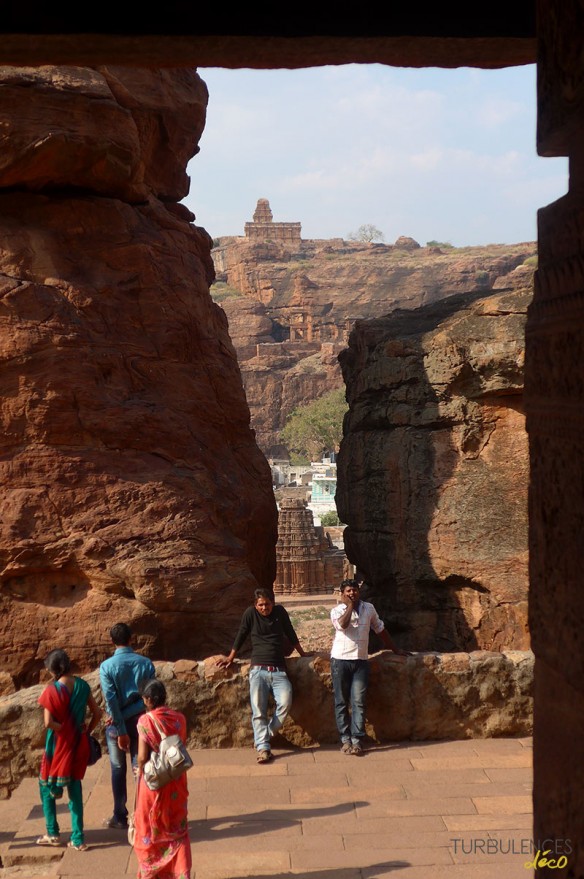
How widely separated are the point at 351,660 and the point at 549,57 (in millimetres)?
5665

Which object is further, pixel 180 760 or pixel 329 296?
pixel 329 296

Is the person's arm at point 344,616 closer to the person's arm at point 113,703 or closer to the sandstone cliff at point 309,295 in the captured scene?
the person's arm at point 113,703

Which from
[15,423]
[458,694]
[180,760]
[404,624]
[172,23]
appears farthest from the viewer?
[404,624]

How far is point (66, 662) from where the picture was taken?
18.3 feet

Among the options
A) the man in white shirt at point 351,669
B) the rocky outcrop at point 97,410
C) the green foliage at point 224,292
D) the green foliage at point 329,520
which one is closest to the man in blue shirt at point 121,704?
the man in white shirt at point 351,669

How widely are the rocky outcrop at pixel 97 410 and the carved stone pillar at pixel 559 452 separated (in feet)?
25.0

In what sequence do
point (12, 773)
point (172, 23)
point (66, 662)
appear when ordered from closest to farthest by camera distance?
point (172, 23), point (66, 662), point (12, 773)

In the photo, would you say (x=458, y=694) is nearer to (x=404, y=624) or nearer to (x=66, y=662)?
(x=66, y=662)

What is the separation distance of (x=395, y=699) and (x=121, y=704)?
2.44 meters

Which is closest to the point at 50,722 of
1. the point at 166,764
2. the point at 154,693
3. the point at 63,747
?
the point at 63,747

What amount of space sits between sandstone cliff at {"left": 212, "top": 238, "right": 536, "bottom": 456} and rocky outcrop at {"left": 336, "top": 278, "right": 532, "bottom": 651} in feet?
224

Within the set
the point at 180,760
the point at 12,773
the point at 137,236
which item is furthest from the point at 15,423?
the point at 180,760

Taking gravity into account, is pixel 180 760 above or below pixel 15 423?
below

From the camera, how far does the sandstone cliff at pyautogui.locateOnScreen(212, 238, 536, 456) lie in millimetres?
82938
